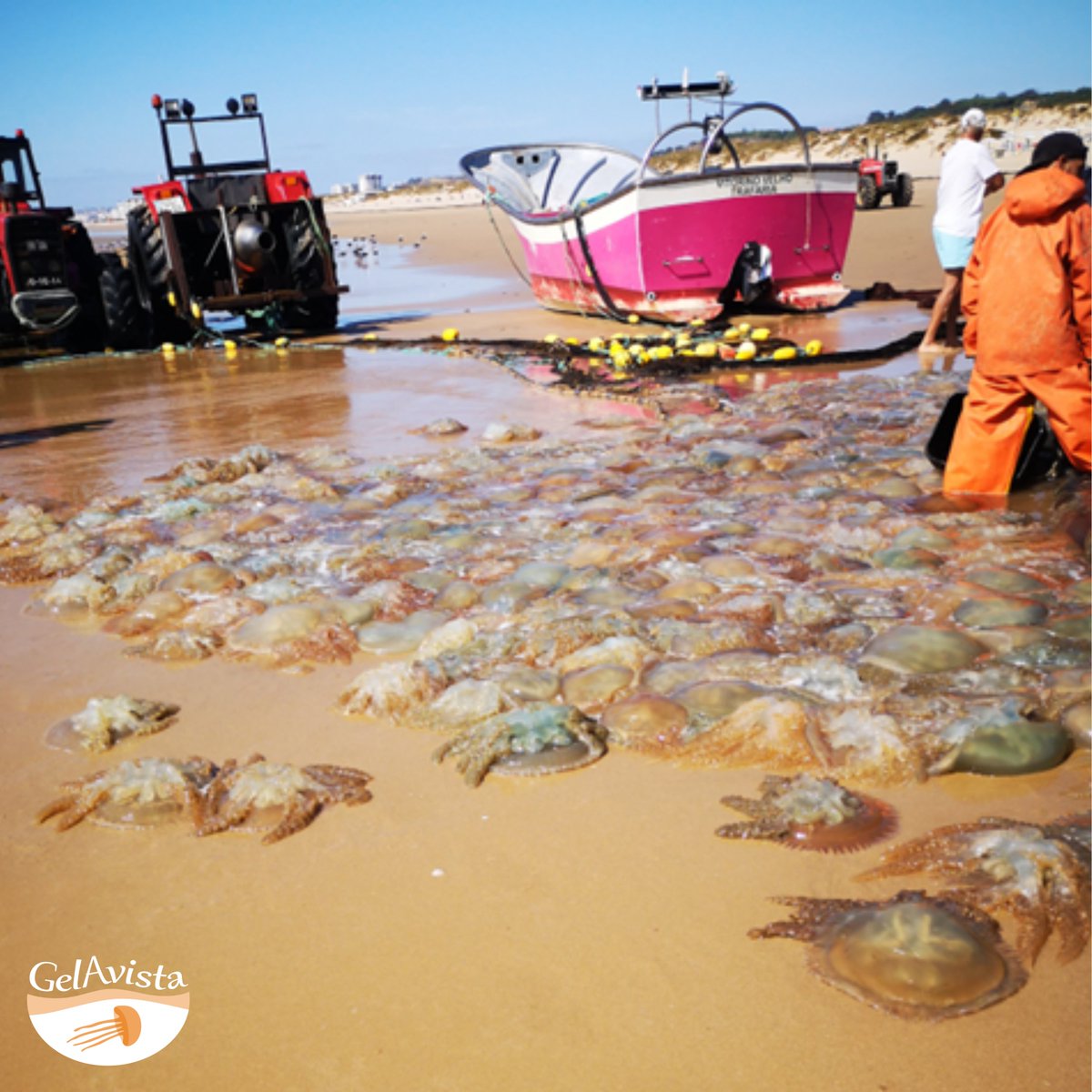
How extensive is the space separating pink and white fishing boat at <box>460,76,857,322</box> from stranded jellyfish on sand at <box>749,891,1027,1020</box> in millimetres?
8600

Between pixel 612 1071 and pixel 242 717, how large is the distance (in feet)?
5.26

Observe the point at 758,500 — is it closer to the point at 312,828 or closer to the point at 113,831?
the point at 312,828

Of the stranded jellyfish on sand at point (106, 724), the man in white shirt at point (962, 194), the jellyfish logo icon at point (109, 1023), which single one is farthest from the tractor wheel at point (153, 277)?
the jellyfish logo icon at point (109, 1023)

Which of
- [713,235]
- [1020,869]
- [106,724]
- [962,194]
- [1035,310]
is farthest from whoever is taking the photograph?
[713,235]

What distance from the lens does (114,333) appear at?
1156cm

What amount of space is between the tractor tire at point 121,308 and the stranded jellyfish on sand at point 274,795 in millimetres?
10341

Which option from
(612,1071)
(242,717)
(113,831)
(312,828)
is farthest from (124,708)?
(612,1071)

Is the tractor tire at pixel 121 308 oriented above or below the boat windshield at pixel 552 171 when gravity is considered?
below

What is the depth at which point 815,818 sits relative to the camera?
2121 mm

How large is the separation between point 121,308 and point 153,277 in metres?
0.54

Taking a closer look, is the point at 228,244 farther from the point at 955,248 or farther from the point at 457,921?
the point at 457,921

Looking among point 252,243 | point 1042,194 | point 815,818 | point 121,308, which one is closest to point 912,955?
point 815,818

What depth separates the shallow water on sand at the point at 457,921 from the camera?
160 centimetres

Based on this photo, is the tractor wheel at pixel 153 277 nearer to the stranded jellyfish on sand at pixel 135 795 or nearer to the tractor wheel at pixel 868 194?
the stranded jellyfish on sand at pixel 135 795
